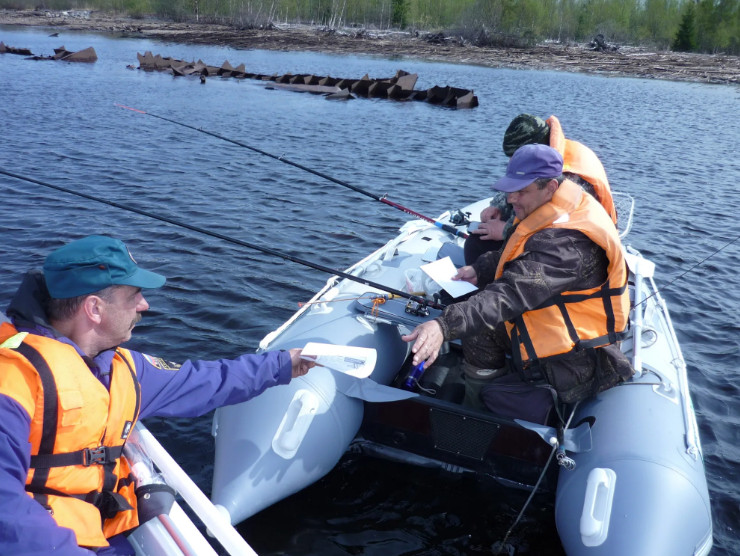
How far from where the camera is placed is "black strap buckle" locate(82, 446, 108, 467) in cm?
217

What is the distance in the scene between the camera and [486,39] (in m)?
61.6

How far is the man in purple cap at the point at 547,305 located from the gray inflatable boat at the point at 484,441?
0.78 feet

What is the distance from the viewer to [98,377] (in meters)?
2.32

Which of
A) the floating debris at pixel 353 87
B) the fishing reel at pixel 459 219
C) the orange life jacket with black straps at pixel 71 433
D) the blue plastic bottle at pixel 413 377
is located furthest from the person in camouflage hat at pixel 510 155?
the floating debris at pixel 353 87

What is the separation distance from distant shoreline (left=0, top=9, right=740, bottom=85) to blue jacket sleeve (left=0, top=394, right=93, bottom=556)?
1801 inches

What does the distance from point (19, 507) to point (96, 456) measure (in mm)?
408

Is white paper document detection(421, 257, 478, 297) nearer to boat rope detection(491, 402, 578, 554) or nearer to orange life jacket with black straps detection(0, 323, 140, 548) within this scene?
boat rope detection(491, 402, 578, 554)

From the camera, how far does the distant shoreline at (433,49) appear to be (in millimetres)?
44344

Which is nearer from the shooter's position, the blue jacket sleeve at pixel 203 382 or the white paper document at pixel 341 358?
the blue jacket sleeve at pixel 203 382

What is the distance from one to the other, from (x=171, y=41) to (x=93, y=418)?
5320 centimetres

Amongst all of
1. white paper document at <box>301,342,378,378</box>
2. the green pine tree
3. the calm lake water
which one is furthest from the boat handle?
the green pine tree

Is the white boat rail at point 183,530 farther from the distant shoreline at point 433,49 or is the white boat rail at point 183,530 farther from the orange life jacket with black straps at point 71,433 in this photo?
the distant shoreline at point 433,49

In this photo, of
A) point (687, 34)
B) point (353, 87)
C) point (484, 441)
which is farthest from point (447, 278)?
point (687, 34)

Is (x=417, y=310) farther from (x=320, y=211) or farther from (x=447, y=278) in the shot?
(x=320, y=211)
